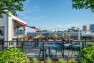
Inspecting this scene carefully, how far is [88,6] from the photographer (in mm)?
5035

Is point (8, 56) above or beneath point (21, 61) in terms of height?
above

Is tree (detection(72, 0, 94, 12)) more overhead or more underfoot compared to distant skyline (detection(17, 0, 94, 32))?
more underfoot

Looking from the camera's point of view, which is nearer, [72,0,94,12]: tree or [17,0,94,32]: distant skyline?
[72,0,94,12]: tree

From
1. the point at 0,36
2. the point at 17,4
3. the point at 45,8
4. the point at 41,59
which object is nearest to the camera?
the point at 41,59

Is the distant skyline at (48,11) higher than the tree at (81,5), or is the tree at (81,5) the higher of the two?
the distant skyline at (48,11)

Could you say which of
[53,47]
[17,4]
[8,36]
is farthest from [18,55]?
[8,36]

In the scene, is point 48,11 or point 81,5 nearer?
point 81,5

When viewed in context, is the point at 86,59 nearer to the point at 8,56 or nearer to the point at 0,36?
the point at 8,56

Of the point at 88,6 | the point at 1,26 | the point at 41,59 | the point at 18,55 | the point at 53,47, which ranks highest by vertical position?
the point at 88,6

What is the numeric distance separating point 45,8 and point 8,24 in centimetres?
1527

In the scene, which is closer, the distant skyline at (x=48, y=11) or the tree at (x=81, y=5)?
the tree at (x=81, y=5)

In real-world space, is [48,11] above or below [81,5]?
above

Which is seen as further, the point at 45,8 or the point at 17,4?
the point at 45,8

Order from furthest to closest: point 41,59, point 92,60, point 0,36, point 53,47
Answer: point 0,36
point 53,47
point 41,59
point 92,60
